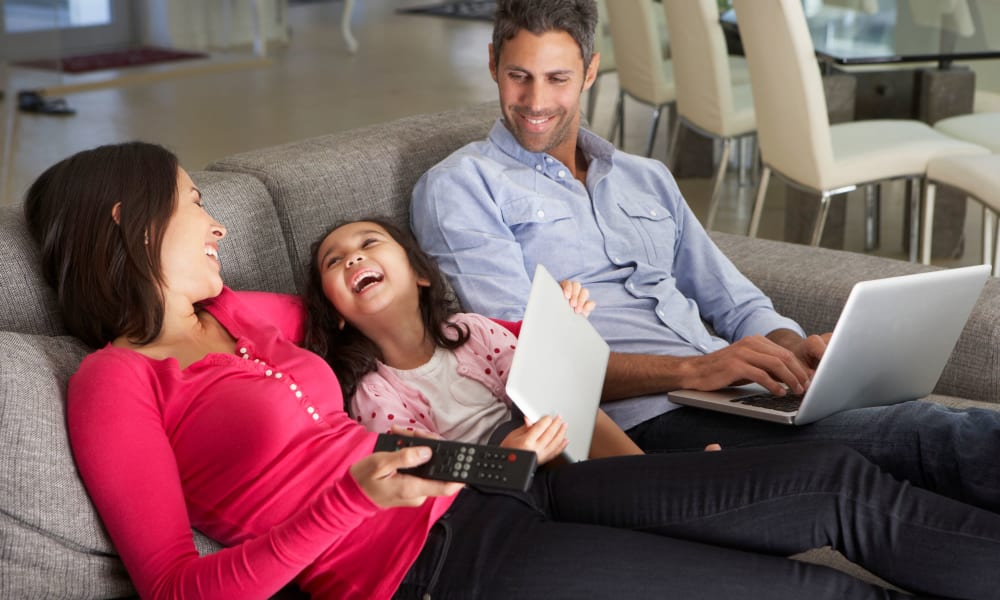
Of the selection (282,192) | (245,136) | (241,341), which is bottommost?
(245,136)

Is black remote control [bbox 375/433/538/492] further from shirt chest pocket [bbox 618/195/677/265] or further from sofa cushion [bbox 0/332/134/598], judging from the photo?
shirt chest pocket [bbox 618/195/677/265]

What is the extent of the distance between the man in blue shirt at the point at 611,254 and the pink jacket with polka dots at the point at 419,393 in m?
0.08

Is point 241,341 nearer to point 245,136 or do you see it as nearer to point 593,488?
point 593,488

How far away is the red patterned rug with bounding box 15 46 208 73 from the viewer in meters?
7.15

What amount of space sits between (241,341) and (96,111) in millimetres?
4849

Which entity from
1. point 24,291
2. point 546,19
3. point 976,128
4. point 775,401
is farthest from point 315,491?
point 976,128

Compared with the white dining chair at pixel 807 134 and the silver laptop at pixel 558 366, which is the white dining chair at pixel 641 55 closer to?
the white dining chair at pixel 807 134

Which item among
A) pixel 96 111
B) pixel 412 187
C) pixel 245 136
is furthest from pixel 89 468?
pixel 96 111

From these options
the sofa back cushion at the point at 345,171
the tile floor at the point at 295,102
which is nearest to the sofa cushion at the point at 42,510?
the sofa back cushion at the point at 345,171

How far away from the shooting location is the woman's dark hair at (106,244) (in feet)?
5.21

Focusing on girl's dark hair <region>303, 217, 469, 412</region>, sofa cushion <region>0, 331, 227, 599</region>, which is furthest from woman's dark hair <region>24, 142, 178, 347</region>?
girl's dark hair <region>303, 217, 469, 412</region>

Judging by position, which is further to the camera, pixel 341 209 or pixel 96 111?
pixel 96 111

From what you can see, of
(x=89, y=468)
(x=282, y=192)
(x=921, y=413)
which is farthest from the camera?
(x=282, y=192)

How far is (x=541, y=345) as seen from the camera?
154 centimetres
